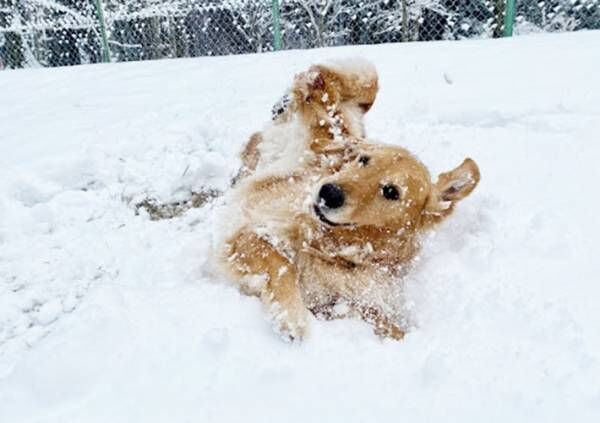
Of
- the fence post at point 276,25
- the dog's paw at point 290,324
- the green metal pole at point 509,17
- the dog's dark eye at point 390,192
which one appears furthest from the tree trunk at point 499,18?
the dog's paw at point 290,324

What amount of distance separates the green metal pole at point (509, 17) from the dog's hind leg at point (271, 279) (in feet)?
21.1

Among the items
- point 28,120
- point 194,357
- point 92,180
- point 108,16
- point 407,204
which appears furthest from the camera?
point 108,16

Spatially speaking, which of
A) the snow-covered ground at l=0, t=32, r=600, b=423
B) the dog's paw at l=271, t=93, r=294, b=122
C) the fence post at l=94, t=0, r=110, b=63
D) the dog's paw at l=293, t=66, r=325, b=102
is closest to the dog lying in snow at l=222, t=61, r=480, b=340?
the snow-covered ground at l=0, t=32, r=600, b=423

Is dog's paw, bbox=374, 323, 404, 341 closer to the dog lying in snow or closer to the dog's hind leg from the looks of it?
the dog lying in snow

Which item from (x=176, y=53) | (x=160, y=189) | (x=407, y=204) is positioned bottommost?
(x=176, y=53)

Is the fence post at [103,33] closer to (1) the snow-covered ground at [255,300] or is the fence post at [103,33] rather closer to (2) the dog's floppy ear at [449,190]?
(1) the snow-covered ground at [255,300]

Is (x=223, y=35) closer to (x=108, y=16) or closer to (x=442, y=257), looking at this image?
(x=108, y=16)

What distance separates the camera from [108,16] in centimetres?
1050

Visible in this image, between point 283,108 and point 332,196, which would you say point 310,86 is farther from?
point 332,196

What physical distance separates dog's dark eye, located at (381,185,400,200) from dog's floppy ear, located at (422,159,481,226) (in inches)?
9.0

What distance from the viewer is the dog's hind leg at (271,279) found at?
2354 mm

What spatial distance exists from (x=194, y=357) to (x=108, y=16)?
31.8ft

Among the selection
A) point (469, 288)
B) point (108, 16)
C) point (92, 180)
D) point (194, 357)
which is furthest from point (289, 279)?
point (108, 16)

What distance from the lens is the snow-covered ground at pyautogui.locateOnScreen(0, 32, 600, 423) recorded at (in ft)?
6.52
